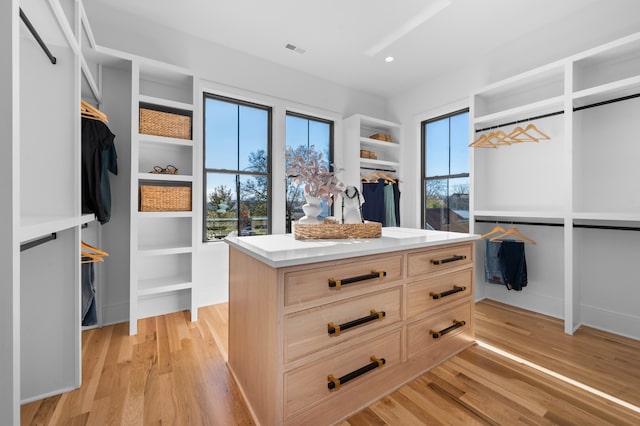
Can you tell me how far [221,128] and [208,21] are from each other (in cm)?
104

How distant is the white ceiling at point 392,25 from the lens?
8.36 ft

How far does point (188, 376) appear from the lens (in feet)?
6.00

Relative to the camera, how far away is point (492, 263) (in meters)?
3.13

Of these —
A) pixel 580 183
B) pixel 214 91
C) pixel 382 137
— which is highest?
pixel 214 91

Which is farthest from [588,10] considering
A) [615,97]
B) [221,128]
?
[221,128]

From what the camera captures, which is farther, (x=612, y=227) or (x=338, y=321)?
(x=612, y=227)

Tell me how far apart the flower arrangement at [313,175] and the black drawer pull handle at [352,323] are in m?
0.68

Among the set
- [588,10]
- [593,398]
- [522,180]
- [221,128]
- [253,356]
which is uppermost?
[588,10]

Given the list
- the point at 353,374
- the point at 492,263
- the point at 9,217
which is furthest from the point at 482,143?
the point at 9,217

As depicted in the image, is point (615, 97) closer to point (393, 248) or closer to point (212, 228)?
point (393, 248)

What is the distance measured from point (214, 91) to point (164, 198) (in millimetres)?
1345

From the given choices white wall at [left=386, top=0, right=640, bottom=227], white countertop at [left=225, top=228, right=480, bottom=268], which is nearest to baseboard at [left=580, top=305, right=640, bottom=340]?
white countertop at [left=225, top=228, right=480, bottom=268]

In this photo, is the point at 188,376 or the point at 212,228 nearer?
the point at 188,376

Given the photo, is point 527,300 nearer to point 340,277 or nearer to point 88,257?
point 340,277
